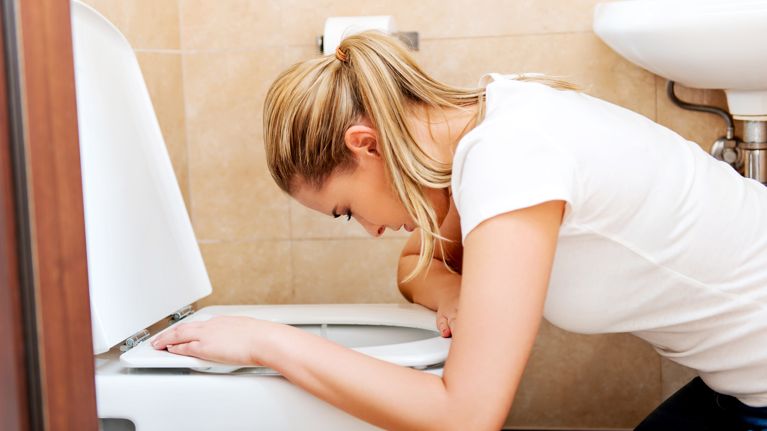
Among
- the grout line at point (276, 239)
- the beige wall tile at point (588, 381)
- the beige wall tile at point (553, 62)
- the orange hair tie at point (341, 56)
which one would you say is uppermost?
the beige wall tile at point (553, 62)

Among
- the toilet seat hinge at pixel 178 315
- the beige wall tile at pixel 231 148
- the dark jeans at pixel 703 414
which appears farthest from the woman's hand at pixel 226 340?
the beige wall tile at pixel 231 148

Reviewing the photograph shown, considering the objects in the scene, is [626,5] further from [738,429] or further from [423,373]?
[423,373]

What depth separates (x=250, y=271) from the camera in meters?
1.71

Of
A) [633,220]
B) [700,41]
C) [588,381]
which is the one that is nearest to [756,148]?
[700,41]

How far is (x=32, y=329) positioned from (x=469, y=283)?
425 mm

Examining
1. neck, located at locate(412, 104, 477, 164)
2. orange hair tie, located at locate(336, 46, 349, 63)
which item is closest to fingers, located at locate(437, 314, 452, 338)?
neck, located at locate(412, 104, 477, 164)

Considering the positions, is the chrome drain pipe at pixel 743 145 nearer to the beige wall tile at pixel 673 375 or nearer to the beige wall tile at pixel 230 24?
the beige wall tile at pixel 673 375

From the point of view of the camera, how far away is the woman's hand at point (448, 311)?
3.29ft

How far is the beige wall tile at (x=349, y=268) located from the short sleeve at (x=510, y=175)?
0.89m

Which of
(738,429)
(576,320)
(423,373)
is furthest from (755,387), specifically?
(423,373)

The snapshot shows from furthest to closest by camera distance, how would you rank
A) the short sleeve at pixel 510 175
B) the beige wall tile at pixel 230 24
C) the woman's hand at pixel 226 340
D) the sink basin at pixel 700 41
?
the beige wall tile at pixel 230 24, the sink basin at pixel 700 41, the woman's hand at pixel 226 340, the short sleeve at pixel 510 175

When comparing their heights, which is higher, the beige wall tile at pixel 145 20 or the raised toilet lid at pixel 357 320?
the beige wall tile at pixel 145 20

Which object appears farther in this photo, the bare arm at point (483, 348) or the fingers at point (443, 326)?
the fingers at point (443, 326)

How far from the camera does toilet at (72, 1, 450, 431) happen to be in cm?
89
